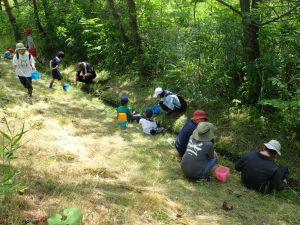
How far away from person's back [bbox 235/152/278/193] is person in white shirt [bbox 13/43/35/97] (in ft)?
21.8

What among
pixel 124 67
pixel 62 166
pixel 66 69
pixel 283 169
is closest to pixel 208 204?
pixel 283 169

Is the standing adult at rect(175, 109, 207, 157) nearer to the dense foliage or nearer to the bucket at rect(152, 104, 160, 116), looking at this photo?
the dense foliage

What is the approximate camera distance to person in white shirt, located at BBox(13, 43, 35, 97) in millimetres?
10656

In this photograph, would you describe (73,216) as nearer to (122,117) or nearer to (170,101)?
(122,117)

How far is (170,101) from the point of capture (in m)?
10.9

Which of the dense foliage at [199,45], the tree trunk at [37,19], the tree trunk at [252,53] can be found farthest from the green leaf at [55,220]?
the tree trunk at [37,19]

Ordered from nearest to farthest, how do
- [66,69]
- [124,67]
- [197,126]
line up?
[197,126]
[124,67]
[66,69]

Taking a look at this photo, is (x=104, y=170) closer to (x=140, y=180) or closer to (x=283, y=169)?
(x=140, y=180)

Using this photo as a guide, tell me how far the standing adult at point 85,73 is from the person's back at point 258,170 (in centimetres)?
813

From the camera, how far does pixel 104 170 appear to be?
6758mm

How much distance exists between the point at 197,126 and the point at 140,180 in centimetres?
183

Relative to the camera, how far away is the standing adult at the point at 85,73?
1409 cm

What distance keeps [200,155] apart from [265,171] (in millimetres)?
1272

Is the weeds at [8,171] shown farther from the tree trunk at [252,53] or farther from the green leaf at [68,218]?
the tree trunk at [252,53]
